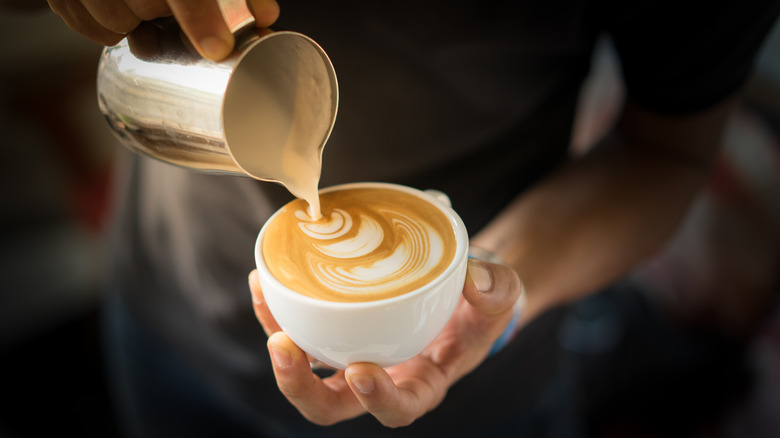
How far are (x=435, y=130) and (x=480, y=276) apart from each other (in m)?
0.28

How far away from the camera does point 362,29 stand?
2.45 ft

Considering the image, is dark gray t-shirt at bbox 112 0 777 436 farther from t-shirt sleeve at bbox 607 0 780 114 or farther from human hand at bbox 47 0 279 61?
human hand at bbox 47 0 279 61

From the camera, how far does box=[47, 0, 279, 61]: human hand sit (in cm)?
50

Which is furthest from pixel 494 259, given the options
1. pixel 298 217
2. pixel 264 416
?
pixel 264 416

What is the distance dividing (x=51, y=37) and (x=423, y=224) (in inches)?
84.8

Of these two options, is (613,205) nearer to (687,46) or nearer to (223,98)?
(687,46)

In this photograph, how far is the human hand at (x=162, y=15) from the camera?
500 mm

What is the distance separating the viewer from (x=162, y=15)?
1.80 ft

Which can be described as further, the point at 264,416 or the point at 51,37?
the point at 51,37

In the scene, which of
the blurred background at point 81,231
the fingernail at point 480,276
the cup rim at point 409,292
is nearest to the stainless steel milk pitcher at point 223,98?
the cup rim at point 409,292

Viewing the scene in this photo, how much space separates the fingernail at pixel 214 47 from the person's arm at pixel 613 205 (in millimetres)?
516

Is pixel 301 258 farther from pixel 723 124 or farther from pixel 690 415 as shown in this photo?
pixel 690 415

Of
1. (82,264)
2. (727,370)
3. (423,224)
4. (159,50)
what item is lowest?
(727,370)

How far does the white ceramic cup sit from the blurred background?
1349 mm
